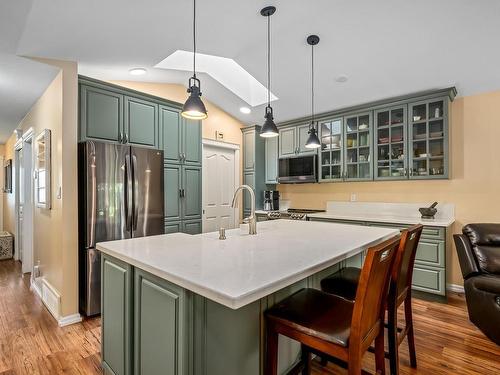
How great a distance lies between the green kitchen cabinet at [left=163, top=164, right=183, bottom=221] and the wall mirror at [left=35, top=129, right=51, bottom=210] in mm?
1222

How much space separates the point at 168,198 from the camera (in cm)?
363

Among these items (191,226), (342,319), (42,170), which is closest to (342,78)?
(191,226)

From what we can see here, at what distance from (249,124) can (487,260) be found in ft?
12.9

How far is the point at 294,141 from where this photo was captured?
185 inches

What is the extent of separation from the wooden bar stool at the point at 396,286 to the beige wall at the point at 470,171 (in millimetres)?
2017

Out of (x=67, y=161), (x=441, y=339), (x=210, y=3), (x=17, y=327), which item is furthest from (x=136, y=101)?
(x=441, y=339)

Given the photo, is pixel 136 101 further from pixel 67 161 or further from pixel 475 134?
pixel 475 134

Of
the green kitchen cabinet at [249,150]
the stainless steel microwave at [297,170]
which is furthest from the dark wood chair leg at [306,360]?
the green kitchen cabinet at [249,150]

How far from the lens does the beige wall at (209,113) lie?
12.8 ft

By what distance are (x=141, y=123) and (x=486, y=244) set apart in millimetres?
3840

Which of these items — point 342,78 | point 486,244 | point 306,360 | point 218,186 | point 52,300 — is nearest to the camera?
point 306,360

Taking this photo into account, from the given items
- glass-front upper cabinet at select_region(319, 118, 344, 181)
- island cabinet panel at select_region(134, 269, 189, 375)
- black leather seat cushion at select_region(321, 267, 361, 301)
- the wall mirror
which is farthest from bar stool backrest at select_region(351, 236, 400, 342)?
the wall mirror

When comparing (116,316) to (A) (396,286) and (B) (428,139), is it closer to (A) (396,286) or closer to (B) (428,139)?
(A) (396,286)

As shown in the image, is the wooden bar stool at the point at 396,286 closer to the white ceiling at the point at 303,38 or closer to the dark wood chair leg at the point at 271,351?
the dark wood chair leg at the point at 271,351
